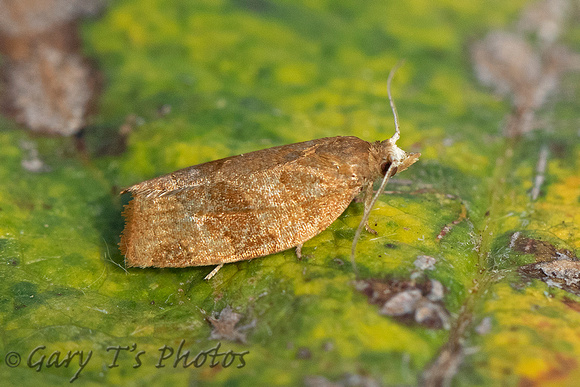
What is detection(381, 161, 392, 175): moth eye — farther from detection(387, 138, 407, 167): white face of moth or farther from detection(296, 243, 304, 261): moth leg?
detection(296, 243, 304, 261): moth leg

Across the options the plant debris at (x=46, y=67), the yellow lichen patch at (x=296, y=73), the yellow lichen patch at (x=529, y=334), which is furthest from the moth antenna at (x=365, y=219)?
the plant debris at (x=46, y=67)

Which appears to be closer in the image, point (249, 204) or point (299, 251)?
point (299, 251)

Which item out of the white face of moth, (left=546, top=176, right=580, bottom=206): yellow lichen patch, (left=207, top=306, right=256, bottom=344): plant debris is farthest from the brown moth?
(left=546, top=176, right=580, bottom=206): yellow lichen patch

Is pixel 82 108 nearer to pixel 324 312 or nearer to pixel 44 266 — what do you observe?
pixel 44 266

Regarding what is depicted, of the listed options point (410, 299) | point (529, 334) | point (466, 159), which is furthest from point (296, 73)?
point (529, 334)

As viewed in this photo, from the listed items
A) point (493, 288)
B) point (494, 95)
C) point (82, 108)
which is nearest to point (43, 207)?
point (82, 108)

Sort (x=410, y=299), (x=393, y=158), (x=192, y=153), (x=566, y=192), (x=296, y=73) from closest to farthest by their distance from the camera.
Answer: (x=410, y=299), (x=393, y=158), (x=566, y=192), (x=192, y=153), (x=296, y=73)

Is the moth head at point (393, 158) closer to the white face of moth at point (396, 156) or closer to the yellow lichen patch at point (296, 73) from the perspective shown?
the white face of moth at point (396, 156)

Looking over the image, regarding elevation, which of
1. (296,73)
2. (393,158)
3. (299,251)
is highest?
(296,73)

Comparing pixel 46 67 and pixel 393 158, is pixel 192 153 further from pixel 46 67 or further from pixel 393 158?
pixel 46 67
